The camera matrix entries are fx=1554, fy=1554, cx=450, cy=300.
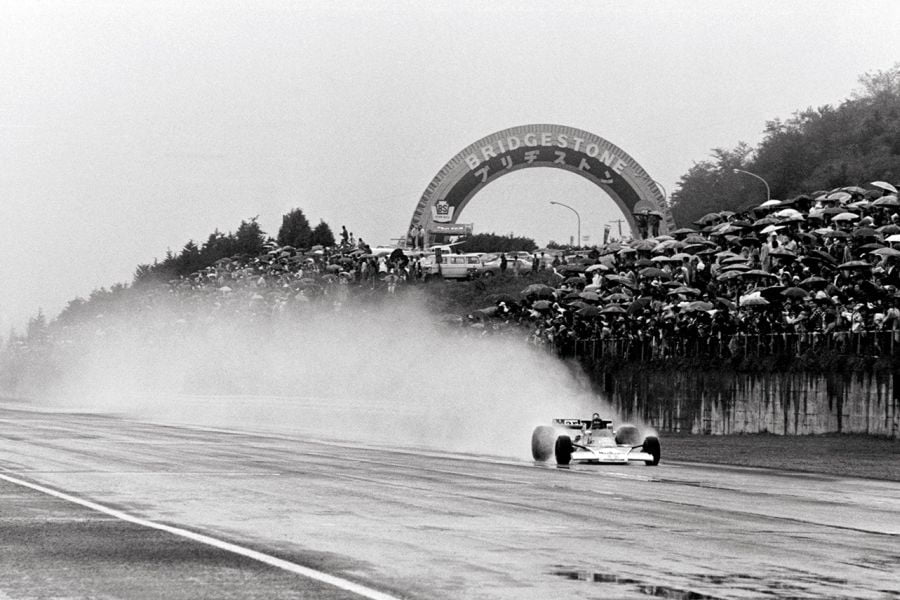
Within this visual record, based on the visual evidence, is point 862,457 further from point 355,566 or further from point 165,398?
point 165,398

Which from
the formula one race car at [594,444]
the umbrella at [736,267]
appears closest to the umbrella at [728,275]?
the umbrella at [736,267]

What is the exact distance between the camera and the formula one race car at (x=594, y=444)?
93.3ft

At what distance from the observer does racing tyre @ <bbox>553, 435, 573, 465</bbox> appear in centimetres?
2834

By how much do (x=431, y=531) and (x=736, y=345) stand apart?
26.4 m

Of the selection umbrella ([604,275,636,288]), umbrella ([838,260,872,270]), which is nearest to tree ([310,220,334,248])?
umbrella ([604,275,636,288])

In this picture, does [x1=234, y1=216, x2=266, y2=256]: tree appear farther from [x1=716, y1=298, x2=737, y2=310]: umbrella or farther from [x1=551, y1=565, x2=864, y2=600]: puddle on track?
[x1=551, y1=565, x2=864, y2=600]: puddle on track

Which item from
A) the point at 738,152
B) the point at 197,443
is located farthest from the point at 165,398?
the point at 738,152

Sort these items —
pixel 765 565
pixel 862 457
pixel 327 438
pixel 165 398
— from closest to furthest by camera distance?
1. pixel 765 565
2. pixel 862 457
3. pixel 327 438
4. pixel 165 398

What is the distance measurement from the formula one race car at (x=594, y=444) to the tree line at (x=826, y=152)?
169 feet

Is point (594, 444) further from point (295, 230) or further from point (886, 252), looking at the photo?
point (295, 230)

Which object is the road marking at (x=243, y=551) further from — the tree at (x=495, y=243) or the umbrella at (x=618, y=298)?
the tree at (x=495, y=243)

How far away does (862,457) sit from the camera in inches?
1245

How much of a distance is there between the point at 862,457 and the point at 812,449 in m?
2.57

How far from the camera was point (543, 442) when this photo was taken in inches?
1168
